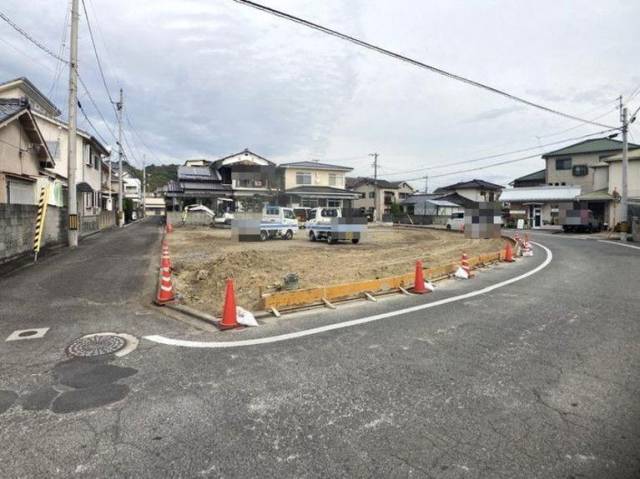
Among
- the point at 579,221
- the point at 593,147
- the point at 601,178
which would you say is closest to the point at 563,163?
the point at 593,147

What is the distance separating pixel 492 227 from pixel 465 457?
79.5 ft

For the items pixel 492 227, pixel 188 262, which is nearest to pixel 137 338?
pixel 188 262

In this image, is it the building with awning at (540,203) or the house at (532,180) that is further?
the house at (532,180)

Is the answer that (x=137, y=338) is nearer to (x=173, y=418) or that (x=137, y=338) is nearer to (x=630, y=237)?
(x=173, y=418)

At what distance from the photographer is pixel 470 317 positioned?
6582 millimetres

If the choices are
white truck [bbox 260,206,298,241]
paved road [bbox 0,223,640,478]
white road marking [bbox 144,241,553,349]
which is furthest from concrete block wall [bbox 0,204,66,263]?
white truck [bbox 260,206,298,241]

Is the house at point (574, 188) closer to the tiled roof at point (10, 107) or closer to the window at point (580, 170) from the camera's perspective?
the window at point (580, 170)

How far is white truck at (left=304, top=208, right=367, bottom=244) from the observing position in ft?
68.8

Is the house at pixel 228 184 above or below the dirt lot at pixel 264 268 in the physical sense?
above

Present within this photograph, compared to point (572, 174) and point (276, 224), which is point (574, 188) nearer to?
point (572, 174)

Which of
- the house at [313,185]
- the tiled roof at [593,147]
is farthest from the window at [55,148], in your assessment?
the tiled roof at [593,147]

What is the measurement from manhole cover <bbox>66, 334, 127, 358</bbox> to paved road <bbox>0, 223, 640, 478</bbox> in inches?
11.9

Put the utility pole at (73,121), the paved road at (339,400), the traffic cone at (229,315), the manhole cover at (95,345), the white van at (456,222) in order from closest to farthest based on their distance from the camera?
the paved road at (339,400)
the manhole cover at (95,345)
the traffic cone at (229,315)
the utility pole at (73,121)
the white van at (456,222)

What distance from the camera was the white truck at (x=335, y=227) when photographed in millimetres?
20969
